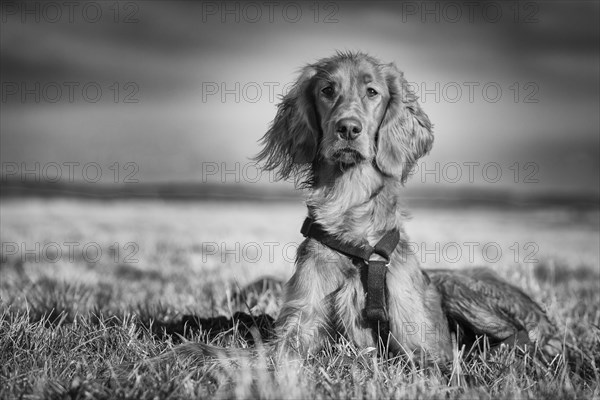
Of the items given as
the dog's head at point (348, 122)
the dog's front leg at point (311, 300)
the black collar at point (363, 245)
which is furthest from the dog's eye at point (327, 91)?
the dog's front leg at point (311, 300)

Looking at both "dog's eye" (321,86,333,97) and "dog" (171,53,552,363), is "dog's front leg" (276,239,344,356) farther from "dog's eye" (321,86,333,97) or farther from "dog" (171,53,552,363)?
"dog's eye" (321,86,333,97)

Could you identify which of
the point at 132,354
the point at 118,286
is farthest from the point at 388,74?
the point at 118,286

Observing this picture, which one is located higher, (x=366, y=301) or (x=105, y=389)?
(x=366, y=301)

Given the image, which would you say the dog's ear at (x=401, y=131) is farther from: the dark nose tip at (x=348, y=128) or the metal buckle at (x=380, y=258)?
the metal buckle at (x=380, y=258)

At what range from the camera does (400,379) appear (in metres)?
3.27

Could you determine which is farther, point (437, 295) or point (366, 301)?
point (437, 295)

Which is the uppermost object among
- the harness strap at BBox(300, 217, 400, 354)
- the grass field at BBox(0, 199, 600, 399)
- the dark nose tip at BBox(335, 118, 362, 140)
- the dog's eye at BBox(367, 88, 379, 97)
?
the dog's eye at BBox(367, 88, 379, 97)

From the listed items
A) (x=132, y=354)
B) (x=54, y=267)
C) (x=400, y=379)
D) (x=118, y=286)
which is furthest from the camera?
(x=54, y=267)

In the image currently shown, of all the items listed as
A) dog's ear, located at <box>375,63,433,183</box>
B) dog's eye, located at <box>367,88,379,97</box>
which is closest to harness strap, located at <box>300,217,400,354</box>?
dog's ear, located at <box>375,63,433,183</box>

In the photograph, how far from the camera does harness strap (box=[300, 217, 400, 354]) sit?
3.80 metres

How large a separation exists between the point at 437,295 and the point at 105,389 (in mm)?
2244

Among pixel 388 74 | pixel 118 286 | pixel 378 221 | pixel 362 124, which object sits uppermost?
pixel 388 74

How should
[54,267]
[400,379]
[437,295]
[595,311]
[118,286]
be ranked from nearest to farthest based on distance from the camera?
[400,379]
[437,295]
[595,311]
[118,286]
[54,267]

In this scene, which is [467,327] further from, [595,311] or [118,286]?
[118,286]
